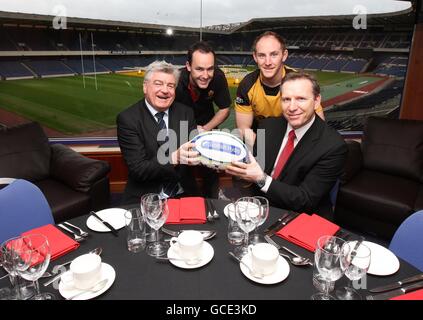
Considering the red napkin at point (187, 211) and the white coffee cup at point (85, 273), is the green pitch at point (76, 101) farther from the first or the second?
the white coffee cup at point (85, 273)

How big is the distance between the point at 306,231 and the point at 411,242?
1.68 ft

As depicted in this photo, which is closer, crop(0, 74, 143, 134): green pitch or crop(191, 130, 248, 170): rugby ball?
crop(191, 130, 248, 170): rugby ball

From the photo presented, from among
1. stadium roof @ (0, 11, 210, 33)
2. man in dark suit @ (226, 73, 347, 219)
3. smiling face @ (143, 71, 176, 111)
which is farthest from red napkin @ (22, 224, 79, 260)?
stadium roof @ (0, 11, 210, 33)

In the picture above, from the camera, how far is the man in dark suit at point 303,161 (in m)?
2.03

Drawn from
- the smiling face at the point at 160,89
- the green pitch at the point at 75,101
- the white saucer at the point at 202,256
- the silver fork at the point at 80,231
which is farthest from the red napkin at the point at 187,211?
the green pitch at the point at 75,101

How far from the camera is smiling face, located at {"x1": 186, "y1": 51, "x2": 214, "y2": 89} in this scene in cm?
274

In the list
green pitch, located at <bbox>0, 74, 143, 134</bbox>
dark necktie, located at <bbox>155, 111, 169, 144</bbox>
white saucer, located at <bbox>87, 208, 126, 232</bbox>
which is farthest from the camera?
green pitch, located at <bbox>0, 74, 143, 134</bbox>

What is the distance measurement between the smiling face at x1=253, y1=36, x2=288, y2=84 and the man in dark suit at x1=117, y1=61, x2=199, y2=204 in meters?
0.68

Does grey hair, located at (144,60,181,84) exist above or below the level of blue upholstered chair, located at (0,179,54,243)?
above

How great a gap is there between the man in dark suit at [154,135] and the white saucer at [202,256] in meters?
0.91

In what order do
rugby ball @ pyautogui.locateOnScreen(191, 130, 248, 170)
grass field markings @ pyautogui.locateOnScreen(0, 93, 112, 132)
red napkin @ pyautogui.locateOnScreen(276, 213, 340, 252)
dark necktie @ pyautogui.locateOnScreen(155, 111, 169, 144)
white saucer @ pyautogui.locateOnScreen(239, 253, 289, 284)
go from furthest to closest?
grass field markings @ pyautogui.locateOnScreen(0, 93, 112, 132) → dark necktie @ pyautogui.locateOnScreen(155, 111, 169, 144) → rugby ball @ pyautogui.locateOnScreen(191, 130, 248, 170) → red napkin @ pyautogui.locateOnScreen(276, 213, 340, 252) → white saucer @ pyautogui.locateOnScreen(239, 253, 289, 284)

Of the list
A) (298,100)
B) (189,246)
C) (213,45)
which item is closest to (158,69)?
(298,100)

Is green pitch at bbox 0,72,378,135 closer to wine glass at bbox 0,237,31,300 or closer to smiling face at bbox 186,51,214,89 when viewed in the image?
smiling face at bbox 186,51,214,89

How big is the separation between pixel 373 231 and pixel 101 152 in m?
3.34
